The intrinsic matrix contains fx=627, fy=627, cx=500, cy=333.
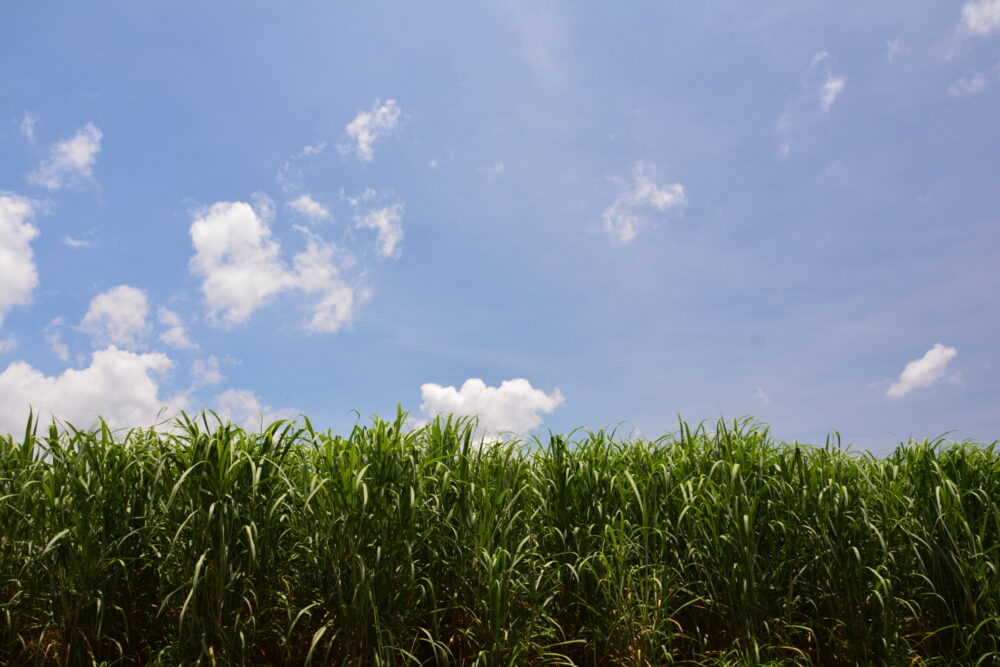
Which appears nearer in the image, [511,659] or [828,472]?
[511,659]

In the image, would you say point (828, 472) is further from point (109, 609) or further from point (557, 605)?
point (109, 609)

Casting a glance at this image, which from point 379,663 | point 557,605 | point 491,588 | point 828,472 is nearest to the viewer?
point 379,663

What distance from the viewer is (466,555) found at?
342cm

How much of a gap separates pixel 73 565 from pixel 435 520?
6.26 feet

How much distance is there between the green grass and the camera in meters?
3.24

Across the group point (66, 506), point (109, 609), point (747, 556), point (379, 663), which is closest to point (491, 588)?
point (379, 663)

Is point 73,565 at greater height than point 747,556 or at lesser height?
greater

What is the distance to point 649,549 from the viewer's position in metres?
4.05

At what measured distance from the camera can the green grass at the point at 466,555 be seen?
3.24 m

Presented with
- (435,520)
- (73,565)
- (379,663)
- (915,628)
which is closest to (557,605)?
(435,520)

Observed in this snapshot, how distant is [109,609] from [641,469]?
3305mm

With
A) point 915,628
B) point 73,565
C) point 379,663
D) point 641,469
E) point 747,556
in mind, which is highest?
point 641,469

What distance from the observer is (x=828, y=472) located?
435 centimetres

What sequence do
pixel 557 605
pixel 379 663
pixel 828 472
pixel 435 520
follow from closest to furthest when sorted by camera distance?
pixel 379 663 → pixel 435 520 → pixel 557 605 → pixel 828 472
